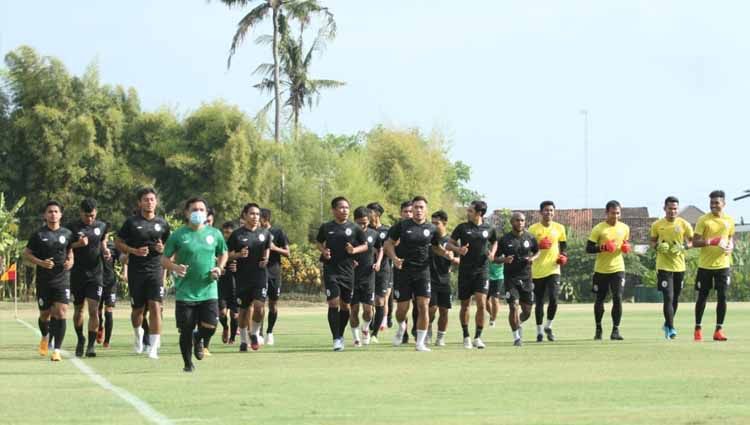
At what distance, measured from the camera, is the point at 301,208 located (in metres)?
72.8

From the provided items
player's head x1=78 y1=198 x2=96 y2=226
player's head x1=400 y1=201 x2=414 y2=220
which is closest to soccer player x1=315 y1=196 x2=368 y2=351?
player's head x1=400 y1=201 x2=414 y2=220

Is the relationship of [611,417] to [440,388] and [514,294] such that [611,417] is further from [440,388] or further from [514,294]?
[514,294]

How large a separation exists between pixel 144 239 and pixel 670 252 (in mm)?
9420

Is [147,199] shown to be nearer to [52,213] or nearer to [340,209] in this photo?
[52,213]

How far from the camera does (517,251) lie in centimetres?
2341

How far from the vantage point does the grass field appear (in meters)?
11.3

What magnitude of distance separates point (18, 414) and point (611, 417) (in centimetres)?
480

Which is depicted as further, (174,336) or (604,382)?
(174,336)

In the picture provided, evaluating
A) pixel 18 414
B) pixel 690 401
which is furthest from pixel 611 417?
pixel 18 414

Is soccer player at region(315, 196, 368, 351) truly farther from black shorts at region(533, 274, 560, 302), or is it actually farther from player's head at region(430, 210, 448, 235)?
black shorts at region(533, 274, 560, 302)

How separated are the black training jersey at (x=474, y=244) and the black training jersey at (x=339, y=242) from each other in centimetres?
152

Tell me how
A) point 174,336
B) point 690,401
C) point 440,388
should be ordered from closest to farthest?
1. point 690,401
2. point 440,388
3. point 174,336

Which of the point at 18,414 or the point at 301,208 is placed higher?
the point at 301,208

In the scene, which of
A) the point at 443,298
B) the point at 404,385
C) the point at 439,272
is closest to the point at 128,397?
→ the point at 404,385
